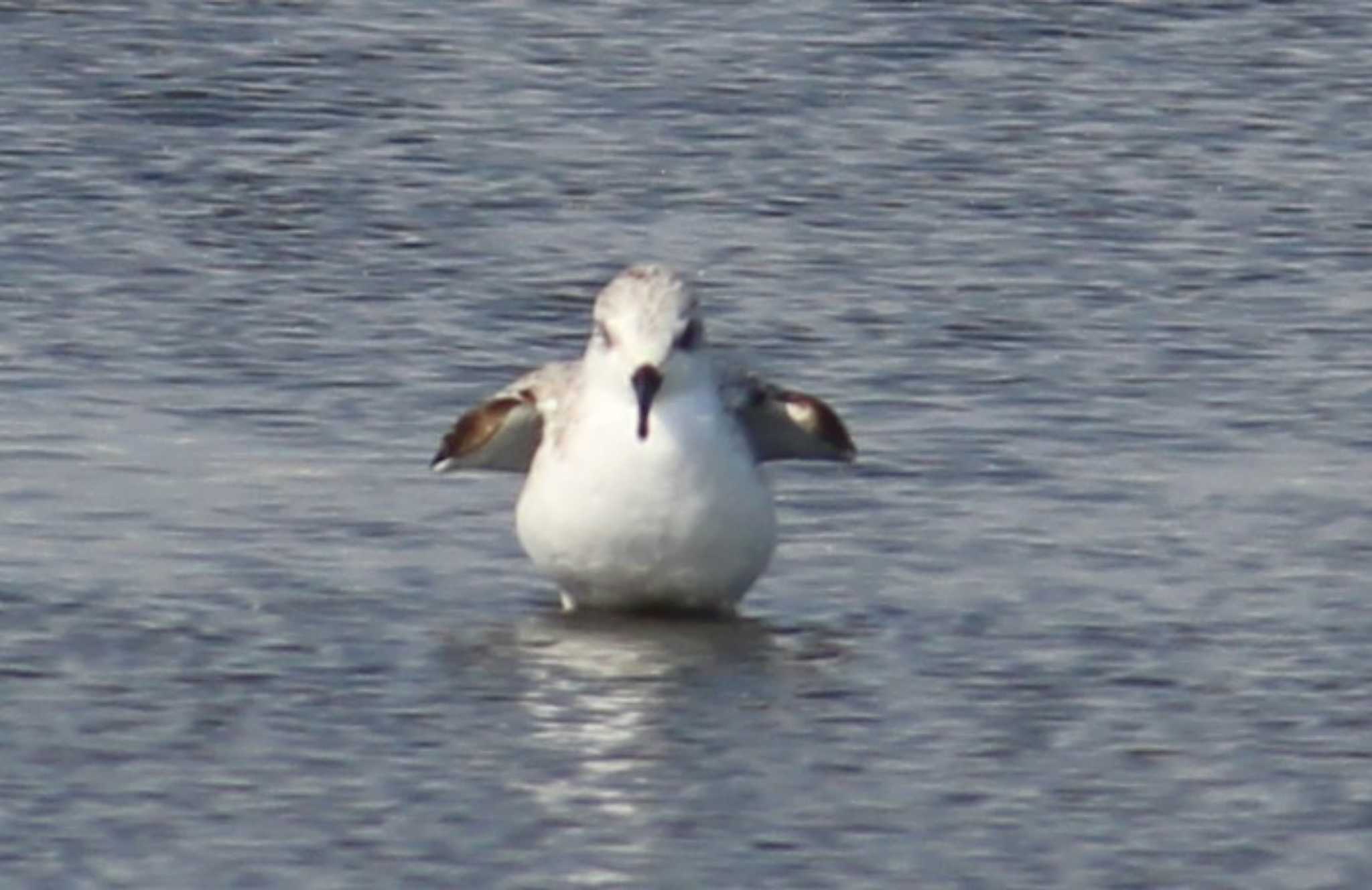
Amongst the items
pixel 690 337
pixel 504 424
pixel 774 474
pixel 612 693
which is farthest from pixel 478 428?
pixel 774 474

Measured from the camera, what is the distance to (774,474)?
15344 millimetres

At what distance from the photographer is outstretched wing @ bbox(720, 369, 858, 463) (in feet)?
45.7

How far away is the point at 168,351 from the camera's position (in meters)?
16.4

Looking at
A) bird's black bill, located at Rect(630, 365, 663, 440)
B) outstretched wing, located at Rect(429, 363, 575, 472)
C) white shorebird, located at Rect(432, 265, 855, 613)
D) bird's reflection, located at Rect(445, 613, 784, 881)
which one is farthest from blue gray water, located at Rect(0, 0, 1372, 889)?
bird's black bill, located at Rect(630, 365, 663, 440)

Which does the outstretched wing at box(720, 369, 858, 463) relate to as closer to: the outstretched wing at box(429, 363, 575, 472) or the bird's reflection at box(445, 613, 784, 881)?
the outstretched wing at box(429, 363, 575, 472)

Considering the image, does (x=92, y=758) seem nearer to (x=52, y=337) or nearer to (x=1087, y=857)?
(x=1087, y=857)

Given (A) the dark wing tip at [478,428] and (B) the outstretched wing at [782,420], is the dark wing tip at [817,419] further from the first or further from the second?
(A) the dark wing tip at [478,428]

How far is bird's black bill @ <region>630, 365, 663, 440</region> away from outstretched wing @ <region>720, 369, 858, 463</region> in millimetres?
430

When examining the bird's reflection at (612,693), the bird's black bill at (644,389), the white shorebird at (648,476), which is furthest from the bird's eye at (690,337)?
the bird's reflection at (612,693)

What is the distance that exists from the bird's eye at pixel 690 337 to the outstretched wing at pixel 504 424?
1.61 feet

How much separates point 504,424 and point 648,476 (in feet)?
2.76

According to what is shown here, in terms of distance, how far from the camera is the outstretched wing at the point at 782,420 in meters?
13.9

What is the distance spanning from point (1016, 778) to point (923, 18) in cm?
1031

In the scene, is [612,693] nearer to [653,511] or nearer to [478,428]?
[653,511]
